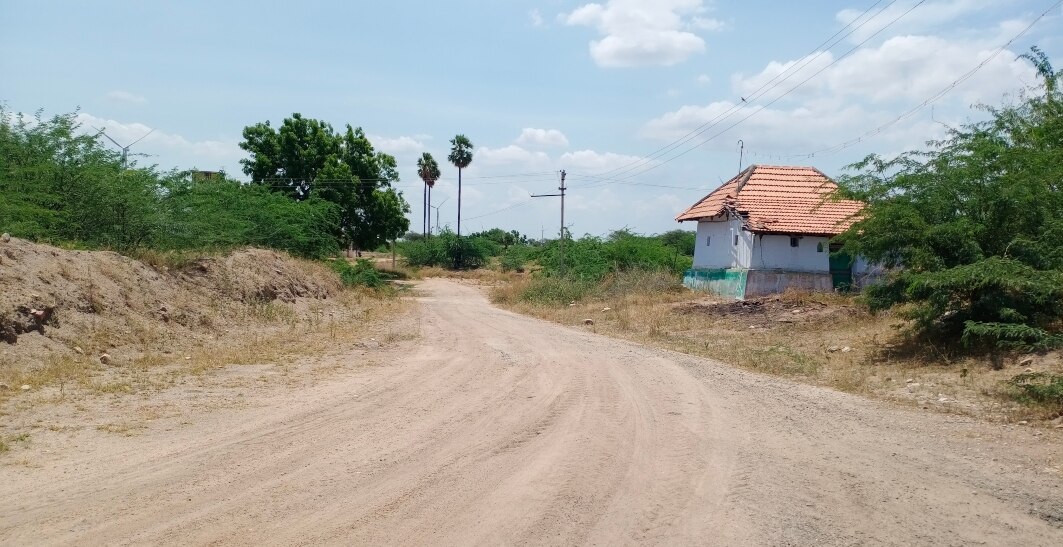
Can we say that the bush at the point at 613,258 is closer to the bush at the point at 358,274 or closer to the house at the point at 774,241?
the house at the point at 774,241

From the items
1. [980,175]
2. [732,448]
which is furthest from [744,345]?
[732,448]

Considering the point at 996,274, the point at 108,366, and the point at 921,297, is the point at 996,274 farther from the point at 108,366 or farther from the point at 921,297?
the point at 108,366

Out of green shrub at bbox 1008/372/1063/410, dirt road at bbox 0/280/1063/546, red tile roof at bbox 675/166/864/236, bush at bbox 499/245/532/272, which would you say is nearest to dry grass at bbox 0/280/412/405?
dirt road at bbox 0/280/1063/546

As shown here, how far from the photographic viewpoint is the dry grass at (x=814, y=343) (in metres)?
12.1

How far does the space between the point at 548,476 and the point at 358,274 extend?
2973 centimetres

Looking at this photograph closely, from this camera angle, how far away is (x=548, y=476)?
24.0 ft

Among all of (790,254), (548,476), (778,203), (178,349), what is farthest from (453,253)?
(548,476)

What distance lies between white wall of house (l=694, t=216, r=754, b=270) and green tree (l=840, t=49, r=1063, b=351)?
1273 centimetres

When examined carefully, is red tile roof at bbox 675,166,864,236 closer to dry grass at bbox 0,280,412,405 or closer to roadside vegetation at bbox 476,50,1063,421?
roadside vegetation at bbox 476,50,1063,421

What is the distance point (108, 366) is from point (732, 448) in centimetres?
1037

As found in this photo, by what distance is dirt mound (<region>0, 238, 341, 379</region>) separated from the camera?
12961mm

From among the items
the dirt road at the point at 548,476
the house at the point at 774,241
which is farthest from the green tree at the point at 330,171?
the dirt road at the point at 548,476

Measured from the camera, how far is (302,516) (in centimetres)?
611

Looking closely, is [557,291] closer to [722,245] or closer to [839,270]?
[722,245]
